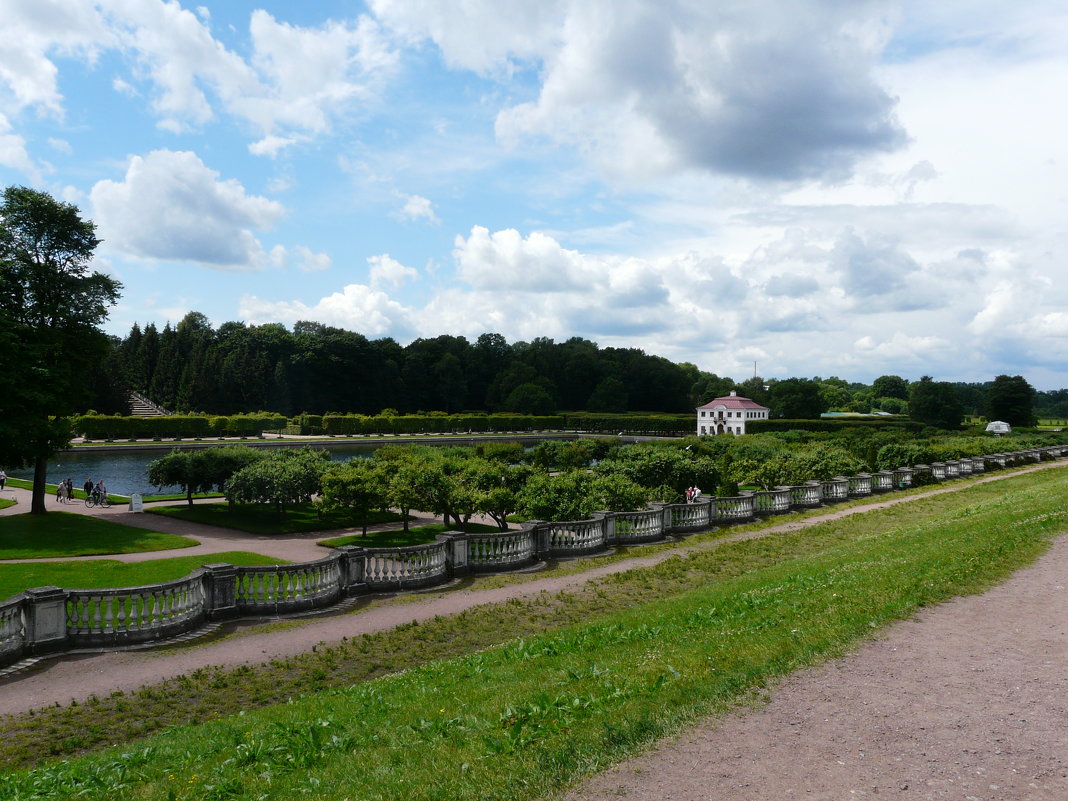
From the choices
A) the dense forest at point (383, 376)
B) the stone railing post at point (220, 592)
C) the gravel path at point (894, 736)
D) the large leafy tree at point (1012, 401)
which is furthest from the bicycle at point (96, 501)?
the large leafy tree at point (1012, 401)

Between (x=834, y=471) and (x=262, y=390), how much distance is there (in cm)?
9704

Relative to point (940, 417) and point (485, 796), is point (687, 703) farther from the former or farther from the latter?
point (940, 417)

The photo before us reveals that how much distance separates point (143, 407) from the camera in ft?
364

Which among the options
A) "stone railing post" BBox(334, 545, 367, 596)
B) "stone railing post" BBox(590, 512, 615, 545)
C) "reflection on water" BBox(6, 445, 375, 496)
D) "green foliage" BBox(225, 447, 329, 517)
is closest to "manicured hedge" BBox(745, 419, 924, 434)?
"reflection on water" BBox(6, 445, 375, 496)

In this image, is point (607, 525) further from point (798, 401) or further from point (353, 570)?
point (798, 401)

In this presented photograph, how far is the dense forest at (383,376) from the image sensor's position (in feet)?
367

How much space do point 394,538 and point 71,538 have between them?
1156 centimetres

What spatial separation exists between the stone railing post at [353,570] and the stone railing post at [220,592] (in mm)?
2525


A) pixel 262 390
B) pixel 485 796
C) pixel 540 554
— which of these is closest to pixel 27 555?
pixel 540 554

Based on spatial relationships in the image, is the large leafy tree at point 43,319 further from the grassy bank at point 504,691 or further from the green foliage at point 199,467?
the grassy bank at point 504,691

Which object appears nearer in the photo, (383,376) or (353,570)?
(353,570)

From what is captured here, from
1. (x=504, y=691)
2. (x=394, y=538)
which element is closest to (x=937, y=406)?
(x=394, y=538)

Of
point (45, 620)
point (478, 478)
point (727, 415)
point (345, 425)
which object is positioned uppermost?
point (727, 415)

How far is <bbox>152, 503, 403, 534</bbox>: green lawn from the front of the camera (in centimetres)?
3019
